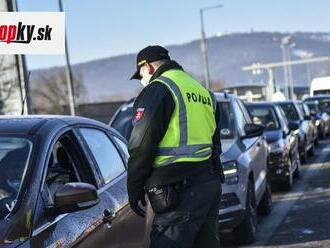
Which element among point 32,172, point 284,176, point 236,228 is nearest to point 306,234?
point 236,228

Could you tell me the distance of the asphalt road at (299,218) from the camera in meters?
8.11

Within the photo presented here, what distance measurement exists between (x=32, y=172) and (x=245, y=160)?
4963mm

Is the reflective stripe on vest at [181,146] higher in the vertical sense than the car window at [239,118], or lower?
higher

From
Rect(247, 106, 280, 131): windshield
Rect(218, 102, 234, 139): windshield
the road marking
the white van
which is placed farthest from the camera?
the white van

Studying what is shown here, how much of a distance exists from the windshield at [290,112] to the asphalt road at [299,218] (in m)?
4.70

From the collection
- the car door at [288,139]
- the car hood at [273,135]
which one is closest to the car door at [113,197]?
the car hood at [273,135]

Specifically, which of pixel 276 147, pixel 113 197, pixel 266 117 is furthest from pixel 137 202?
pixel 266 117

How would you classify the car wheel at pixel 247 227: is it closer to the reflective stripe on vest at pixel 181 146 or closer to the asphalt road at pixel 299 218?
the asphalt road at pixel 299 218

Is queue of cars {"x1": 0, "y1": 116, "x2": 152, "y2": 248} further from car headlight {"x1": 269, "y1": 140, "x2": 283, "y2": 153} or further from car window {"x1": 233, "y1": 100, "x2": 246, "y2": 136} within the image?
car headlight {"x1": 269, "y1": 140, "x2": 283, "y2": 153}

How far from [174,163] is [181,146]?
116mm

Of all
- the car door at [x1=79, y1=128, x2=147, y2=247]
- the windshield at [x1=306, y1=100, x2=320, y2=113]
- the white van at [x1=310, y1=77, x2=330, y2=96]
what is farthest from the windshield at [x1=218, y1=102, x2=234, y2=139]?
the white van at [x1=310, y1=77, x2=330, y2=96]

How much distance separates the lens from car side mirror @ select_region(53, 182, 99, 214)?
3.61m

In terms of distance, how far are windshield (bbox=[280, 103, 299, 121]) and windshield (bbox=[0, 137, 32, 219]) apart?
51.2 ft

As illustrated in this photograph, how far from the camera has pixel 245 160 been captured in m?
8.39
